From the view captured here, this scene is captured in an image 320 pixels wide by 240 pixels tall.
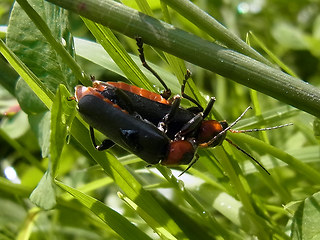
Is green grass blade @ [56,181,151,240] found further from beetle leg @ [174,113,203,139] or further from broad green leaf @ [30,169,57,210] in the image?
beetle leg @ [174,113,203,139]

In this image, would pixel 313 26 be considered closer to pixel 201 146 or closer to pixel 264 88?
pixel 201 146

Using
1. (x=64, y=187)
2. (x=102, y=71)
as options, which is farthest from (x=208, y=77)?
(x=64, y=187)

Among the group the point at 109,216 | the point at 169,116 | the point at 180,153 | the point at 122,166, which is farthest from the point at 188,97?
the point at 109,216

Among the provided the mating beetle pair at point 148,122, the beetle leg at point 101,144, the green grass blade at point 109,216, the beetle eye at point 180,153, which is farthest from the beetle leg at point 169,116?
the green grass blade at point 109,216

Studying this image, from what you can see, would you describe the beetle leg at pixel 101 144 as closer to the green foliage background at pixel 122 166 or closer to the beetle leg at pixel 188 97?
the green foliage background at pixel 122 166

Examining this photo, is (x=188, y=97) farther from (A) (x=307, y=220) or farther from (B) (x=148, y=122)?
(A) (x=307, y=220)

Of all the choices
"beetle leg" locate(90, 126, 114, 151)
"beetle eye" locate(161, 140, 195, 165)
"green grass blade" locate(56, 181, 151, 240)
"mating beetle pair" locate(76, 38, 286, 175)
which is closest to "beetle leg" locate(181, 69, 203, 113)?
"mating beetle pair" locate(76, 38, 286, 175)
